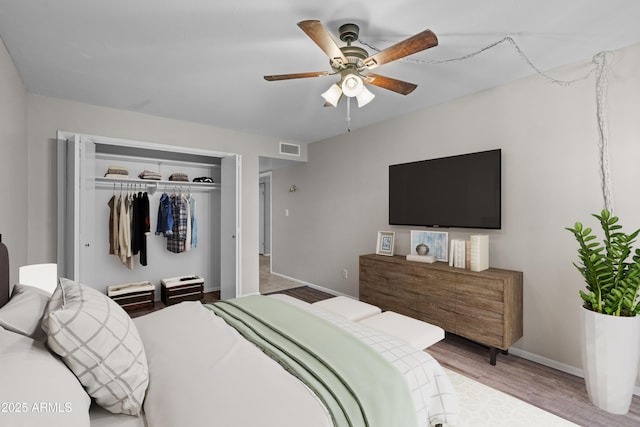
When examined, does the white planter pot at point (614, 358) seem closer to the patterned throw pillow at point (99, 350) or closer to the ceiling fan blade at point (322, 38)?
the ceiling fan blade at point (322, 38)

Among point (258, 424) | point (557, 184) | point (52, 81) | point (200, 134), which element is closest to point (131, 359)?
point (258, 424)

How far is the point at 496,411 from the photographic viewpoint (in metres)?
1.99

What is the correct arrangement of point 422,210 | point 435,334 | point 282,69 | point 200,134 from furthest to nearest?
point 200,134, point 422,210, point 282,69, point 435,334

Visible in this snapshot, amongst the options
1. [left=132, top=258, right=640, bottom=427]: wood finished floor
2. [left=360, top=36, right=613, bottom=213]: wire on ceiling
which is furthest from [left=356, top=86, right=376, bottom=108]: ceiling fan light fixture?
[left=132, top=258, right=640, bottom=427]: wood finished floor

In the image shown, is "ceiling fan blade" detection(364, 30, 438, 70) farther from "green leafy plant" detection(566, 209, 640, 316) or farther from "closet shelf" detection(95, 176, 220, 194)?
"closet shelf" detection(95, 176, 220, 194)

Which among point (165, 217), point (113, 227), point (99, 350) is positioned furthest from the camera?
point (165, 217)

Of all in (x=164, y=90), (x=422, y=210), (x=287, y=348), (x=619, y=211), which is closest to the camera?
(x=287, y=348)

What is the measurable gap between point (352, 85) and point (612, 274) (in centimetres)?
207

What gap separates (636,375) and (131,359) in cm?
303

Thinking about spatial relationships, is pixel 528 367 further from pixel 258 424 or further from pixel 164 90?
pixel 164 90

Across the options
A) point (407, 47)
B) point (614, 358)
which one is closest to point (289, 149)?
point (407, 47)

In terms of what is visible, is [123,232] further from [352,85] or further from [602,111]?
[602,111]

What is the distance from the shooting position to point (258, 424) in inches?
38.0

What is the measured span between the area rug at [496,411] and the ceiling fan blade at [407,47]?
2.17 m
